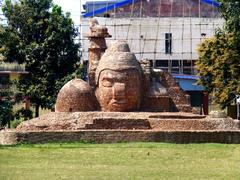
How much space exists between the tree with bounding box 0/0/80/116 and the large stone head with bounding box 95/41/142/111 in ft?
29.3

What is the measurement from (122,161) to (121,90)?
1263cm

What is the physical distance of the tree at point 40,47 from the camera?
43156 mm

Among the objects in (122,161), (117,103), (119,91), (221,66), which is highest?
(221,66)

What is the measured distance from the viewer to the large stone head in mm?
33312

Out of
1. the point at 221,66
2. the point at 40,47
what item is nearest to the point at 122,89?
the point at 221,66

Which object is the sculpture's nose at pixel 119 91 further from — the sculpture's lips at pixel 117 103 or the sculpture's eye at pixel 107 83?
Answer: the sculpture's eye at pixel 107 83

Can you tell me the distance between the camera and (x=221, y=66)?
42.1 m


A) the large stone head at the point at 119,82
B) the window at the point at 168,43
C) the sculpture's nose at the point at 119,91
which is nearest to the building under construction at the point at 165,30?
the window at the point at 168,43

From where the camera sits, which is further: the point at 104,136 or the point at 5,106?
the point at 5,106

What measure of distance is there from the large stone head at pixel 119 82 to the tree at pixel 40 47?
29.3 feet

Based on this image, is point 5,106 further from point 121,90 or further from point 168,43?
point 168,43

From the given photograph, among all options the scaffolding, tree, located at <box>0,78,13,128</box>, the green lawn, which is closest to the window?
the scaffolding

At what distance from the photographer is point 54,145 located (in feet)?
88.9

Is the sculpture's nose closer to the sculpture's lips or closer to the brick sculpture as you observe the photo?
the brick sculpture
